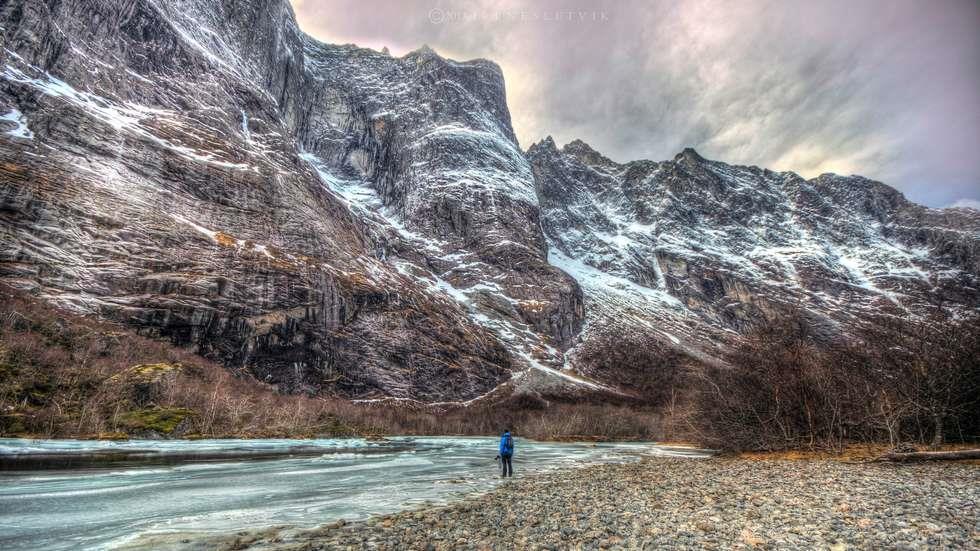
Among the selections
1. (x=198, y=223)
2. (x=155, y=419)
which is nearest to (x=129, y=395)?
(x=155, y=419)

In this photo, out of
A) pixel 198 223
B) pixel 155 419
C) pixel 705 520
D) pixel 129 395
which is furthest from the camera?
pixel 198 223

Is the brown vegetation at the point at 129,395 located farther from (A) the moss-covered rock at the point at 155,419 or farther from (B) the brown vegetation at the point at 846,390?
(B) the brown vegetation at the point at 846,390

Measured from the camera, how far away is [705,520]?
38.2 feet

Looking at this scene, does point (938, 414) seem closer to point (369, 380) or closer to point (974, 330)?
point (974, 330)

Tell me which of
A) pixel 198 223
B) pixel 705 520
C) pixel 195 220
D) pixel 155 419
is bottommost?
pixel 155 419

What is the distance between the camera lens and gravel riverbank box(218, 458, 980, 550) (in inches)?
380

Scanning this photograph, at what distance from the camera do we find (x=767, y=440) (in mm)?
39156

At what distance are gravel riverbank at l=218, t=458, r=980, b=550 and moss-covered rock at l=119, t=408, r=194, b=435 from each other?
48147mm

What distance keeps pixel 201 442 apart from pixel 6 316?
3669 centimetres

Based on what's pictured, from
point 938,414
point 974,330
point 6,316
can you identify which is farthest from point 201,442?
point 974,330

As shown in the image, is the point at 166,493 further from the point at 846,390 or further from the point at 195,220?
the point at 195,220

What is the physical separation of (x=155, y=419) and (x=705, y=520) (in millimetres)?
59598

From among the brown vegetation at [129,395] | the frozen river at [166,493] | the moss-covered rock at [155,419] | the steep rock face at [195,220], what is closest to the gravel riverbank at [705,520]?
the frozen river at [166,493]

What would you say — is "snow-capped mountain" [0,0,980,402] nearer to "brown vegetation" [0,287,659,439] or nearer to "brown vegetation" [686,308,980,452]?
"brown vegetation" [0,287,659,439]
